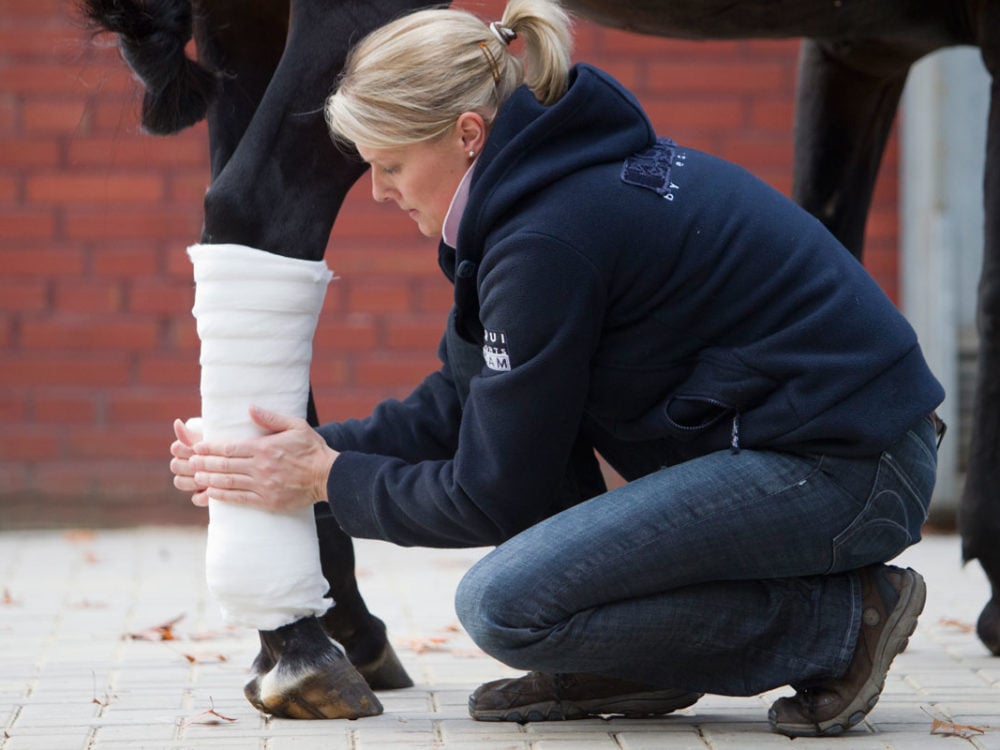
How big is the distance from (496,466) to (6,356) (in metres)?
3.67

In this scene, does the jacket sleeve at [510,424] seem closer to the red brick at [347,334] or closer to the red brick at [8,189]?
the red brick at [347,334]

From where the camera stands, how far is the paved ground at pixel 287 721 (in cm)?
239

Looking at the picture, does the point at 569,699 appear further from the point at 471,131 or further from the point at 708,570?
the point at 471,131

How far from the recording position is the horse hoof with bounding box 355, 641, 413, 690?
9.20 ft

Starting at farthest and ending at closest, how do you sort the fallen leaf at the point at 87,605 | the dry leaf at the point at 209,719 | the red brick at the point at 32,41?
1. the red brick at the point at 32,41
2. the fallen leaf at the point at 87,605
3. the dry leaf at the point at 209,719

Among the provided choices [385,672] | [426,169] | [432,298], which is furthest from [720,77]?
[426,169]

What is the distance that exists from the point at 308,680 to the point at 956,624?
1.81m

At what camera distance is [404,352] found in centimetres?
552

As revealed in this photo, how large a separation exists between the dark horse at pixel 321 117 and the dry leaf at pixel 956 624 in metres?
0.39

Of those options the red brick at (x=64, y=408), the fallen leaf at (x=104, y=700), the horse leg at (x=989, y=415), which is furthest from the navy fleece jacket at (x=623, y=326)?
the red brick at (x=64, y=408)

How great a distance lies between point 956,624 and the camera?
3.65 m

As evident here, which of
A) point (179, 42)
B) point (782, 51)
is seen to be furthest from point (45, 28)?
point (179, 42)

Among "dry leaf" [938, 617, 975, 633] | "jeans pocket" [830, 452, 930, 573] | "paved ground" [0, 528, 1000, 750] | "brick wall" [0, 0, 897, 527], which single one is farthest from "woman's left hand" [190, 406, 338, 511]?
"brick wall" [0, 0, 897, 527]

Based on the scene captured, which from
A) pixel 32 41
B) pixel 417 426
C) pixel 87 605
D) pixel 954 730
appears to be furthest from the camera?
pixel 32 41
